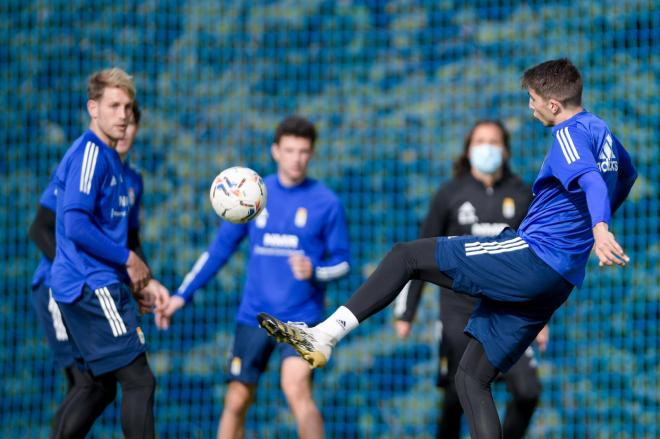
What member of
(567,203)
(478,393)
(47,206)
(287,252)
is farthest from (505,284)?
(47,206)

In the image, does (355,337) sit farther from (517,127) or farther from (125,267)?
(125,267)

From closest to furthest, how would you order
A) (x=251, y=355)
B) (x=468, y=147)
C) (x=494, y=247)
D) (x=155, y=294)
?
(x=494, y=247), (x=155, y=294), (x=251, y=355), (x=468, y=147)

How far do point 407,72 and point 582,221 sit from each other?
4508mm

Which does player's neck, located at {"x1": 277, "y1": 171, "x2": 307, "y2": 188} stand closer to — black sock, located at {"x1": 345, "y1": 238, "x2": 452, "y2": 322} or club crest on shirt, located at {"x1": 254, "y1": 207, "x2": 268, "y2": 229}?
club crest on shirt, located at {"x1": 254, "y1": 207, "x2": 268, "y2": 229}

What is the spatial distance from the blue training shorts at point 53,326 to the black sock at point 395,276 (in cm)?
196

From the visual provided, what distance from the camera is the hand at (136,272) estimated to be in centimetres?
507

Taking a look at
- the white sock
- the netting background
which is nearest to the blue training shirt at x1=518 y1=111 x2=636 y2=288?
the white sock

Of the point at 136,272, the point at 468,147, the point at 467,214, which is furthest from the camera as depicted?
the point at 468,147

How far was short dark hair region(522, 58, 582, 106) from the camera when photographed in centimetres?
457

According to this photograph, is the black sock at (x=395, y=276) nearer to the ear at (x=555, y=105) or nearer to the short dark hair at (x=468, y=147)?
the ear at (x=555, y=105)

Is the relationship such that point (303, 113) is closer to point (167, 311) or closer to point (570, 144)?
point (167, 311)

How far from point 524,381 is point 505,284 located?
186 centimetres

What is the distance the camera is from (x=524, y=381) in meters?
6.20

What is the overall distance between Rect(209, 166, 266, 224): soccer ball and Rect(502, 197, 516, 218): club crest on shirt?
1.66 meters
